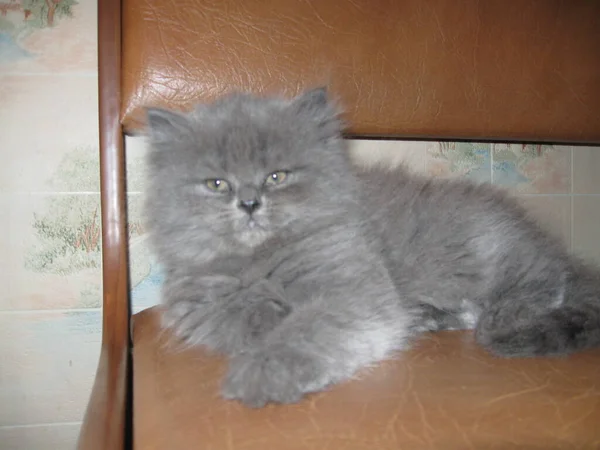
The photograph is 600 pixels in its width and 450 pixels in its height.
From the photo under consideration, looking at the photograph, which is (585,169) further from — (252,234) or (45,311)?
(45,311)

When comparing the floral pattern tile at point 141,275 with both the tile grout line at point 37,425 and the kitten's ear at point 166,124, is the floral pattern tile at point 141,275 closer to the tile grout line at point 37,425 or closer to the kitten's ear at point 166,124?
the tile grout line at point 37,425

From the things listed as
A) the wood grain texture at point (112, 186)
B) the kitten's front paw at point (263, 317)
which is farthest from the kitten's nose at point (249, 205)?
the wood grain texture at point (112, 186)

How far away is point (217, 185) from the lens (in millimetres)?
1141

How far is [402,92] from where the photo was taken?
162 centimetres

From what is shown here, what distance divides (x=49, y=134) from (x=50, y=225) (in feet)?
0.97

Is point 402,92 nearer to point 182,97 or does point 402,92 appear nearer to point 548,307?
point 182,97

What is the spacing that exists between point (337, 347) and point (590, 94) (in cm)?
137

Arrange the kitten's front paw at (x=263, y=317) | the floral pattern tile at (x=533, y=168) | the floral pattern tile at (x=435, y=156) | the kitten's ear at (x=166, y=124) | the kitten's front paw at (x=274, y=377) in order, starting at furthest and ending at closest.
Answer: the floral pattern tile at (x=533, y=168) → the floral pattern tile at (x=435, y=156) → the kitten's ear at (x=166, y=124) → the kitten's front paw at (x=263, y=317) → the kitten's front paw at (x=274, y=377)

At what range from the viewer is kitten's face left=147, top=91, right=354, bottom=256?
1.11 metres

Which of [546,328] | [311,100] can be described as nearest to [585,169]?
[546,328]

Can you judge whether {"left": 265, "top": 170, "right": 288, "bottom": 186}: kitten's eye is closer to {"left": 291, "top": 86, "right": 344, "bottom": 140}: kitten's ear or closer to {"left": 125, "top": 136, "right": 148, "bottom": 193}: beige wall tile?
{"left": 291, "top": 86, "right": 344, "bottom": 140}: kitten's ear

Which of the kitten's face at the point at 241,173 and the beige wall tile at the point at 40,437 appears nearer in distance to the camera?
the kitten's face at the point at 241,173

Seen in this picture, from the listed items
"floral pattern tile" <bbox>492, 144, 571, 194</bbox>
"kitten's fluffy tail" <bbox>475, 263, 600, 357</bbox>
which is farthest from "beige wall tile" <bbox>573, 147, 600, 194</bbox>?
"kitten's fluffy tail" <bbox>475, 263, 600, 357</bbox>

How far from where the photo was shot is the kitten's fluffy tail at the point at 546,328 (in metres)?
1.04
